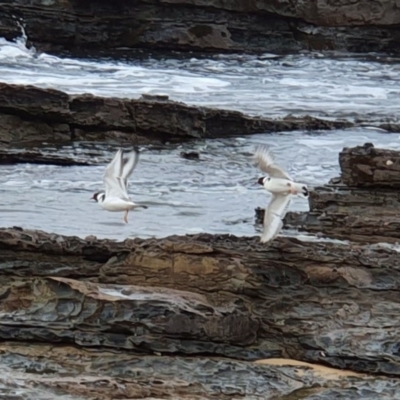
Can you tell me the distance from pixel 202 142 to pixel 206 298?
23.8 ft

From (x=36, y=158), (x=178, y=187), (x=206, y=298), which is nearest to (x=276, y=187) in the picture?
(x=206, y=298)

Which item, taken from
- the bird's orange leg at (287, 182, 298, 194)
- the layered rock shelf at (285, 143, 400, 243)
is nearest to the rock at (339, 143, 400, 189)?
the layered rock shelf at (285, 143, 400, 243)

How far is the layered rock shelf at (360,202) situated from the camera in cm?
794

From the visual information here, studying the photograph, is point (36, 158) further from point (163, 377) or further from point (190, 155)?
point (163, 377)

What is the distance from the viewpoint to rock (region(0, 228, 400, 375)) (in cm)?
554

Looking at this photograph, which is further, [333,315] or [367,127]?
[367,127]

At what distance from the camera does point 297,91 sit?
17.7 meters

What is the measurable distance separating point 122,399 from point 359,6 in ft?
57.3

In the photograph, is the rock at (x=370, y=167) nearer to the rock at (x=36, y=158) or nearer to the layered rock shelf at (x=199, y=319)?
the layered rock shelf at (x=199, y=319)

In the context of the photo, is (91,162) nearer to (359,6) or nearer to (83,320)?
(83,320)

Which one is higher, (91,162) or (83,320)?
(91,162)

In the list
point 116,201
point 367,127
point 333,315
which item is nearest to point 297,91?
point 367,127

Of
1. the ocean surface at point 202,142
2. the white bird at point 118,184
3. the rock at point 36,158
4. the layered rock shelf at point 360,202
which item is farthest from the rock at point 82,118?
the white bird at point 118,184

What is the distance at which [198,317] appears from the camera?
5.53 m
